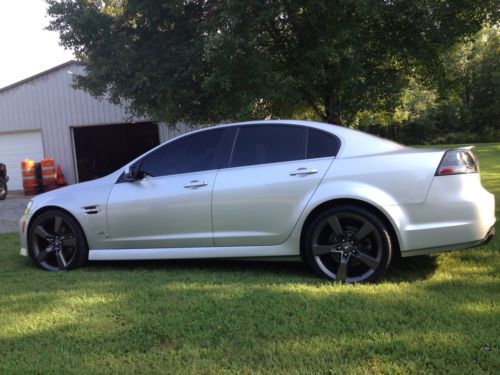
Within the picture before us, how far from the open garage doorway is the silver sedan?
14229 mm

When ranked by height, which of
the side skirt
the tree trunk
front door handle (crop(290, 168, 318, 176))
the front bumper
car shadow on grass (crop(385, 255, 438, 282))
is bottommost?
car shadow on grass (crop(385, 255, 438, 282))

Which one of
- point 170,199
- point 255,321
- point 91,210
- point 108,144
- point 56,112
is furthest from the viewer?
point 108,144

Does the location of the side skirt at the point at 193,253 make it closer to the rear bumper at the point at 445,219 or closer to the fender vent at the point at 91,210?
the fender vent at the point at 91,210

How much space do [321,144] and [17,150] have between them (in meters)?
17.4

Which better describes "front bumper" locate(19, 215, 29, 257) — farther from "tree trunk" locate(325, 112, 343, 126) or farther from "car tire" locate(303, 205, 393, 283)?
Result: "tree trunk" locate(325, 112, 343, 126)

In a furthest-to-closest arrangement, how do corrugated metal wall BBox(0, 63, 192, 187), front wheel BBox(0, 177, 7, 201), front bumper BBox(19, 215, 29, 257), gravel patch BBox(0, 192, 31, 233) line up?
corrugated metal wall BBox(0, 63, 192, 187), front wheel BBox(0, 177, 7, 201), gravel patch BBox(0, 192, 31, 233), front bumper BBox(19, 215, 29, 257)

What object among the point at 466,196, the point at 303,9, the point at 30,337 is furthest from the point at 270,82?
the point at 30,337

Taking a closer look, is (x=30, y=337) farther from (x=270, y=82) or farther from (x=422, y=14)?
(x=422, y=14)

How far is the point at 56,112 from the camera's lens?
18703 mm

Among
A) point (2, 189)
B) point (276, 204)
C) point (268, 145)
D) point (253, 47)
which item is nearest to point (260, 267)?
point (276, 204)

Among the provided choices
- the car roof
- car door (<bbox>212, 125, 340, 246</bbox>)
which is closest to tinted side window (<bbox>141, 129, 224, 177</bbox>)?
car door (<bbox>212, 125, 340, 246</bbox>)

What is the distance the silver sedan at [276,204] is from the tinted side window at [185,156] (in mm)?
11

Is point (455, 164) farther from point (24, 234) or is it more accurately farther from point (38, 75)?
point (38, 75)

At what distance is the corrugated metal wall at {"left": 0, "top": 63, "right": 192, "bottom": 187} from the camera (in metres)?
18.5
